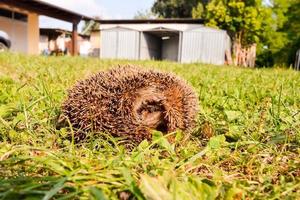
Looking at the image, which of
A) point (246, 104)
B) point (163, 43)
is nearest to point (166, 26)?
point (163, 43)

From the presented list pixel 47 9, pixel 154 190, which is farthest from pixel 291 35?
pixel 154 190

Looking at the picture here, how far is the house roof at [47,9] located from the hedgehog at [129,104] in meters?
18.1

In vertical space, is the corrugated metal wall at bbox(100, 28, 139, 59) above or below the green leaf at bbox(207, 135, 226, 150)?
above

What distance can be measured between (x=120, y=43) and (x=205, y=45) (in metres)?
7.41

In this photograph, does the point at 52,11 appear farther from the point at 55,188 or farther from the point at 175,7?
the point at 175,7

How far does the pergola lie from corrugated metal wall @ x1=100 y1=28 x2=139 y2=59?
8801 mm

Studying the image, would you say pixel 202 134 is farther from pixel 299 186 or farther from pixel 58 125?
pixel 299 186

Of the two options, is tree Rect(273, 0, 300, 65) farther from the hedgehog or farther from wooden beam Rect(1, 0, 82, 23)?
the hedgehog

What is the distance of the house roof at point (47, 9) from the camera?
1915cm

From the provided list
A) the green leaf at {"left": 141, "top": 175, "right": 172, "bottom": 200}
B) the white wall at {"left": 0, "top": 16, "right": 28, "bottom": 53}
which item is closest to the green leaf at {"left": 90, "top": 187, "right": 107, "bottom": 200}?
the green leaf at {"left": 141, "top": 175, "right": 172, "bottom": 200}

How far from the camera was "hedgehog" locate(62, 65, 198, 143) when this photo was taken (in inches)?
74.8

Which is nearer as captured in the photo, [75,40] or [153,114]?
[153,114]

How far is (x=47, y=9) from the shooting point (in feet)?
68.9

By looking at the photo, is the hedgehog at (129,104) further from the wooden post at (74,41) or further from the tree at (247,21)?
the tree at (247,21)
